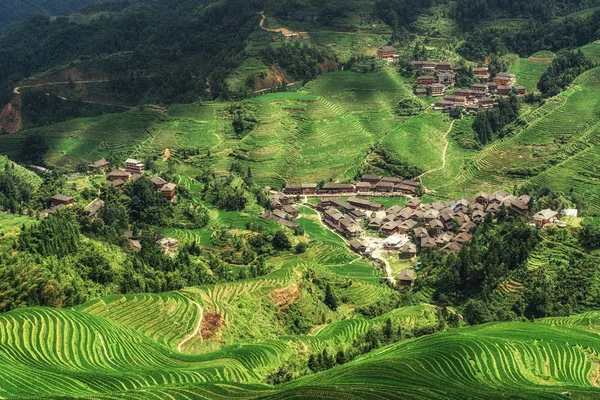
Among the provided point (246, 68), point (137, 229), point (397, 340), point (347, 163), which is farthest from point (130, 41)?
point (397, 340)

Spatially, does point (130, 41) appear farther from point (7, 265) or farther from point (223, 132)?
point (7, 265)

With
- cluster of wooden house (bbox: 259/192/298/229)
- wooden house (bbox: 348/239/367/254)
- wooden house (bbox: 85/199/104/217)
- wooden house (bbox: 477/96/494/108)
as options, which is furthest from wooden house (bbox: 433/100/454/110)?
wooden house (bbox: 85/199/104/217)

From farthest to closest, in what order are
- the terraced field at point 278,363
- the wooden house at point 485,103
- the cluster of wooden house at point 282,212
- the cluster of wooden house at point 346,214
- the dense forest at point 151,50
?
the dense forest at point 151,50, the wooden house at point 485,103, the cluster of wooden house at point 282,212, the cluster of wooden house at point 346,214, the terraced field at point 278,363

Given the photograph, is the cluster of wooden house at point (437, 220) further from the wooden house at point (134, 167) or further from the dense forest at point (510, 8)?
the dense forest at point (510, 8)

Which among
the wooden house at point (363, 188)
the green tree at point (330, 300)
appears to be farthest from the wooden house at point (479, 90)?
the green tree at point (330, 300)

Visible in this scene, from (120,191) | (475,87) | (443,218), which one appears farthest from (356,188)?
(475,87)

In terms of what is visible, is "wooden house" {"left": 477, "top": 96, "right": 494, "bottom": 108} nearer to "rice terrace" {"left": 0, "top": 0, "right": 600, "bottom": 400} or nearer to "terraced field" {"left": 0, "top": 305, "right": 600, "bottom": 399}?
"rice terrace" {"left": 0, "top": 0, "right": 600, "bottom": 400}
